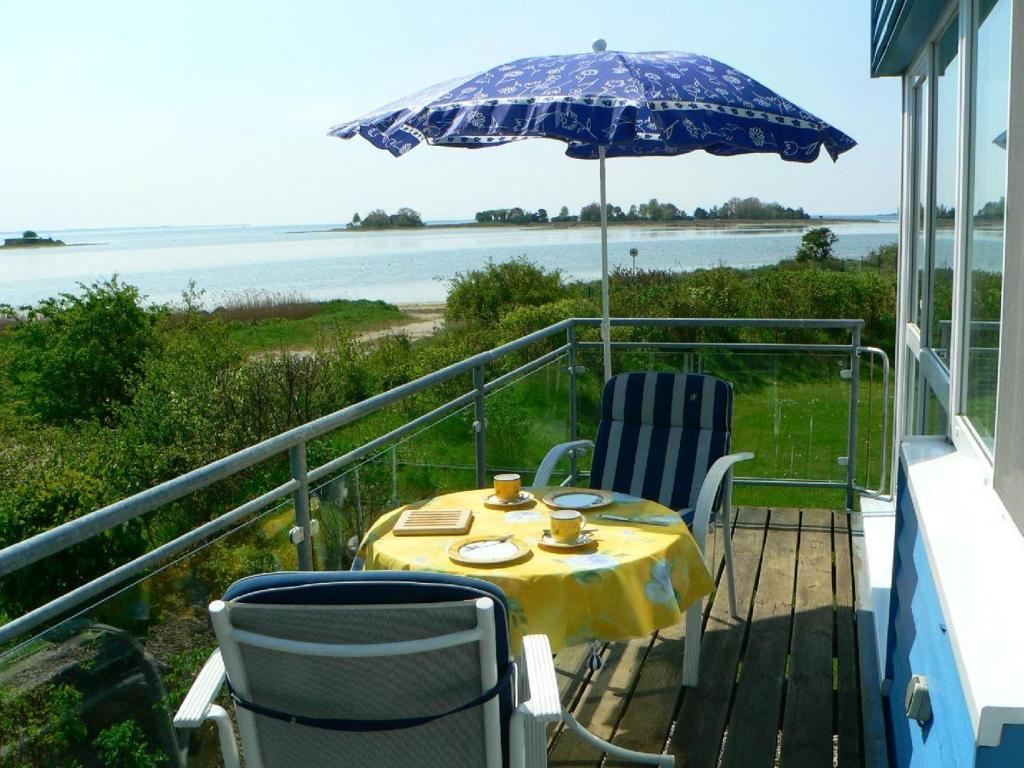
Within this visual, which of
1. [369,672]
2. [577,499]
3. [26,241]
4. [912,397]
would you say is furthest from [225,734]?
[26,241]

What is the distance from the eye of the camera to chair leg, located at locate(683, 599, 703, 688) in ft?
11.2

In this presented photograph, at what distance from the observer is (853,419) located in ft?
18.6

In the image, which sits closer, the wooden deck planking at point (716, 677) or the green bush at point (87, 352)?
the wooden deck planking at point (716, 677)

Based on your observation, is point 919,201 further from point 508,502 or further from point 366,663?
point 366,663

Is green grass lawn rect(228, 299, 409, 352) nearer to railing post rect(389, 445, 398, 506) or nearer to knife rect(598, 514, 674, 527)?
railing post rect(389, 445, 398, 506)

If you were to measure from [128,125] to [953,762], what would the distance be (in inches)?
2733

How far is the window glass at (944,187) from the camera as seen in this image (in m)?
3.13

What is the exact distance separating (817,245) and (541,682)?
2246 cm

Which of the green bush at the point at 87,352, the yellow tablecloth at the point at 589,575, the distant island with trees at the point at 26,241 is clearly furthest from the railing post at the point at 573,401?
the distant island with trees at the point at 26,241

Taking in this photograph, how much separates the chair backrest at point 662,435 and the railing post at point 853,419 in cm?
165

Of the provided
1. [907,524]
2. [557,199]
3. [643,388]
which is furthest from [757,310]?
[557,199]

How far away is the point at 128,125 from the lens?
208 feet

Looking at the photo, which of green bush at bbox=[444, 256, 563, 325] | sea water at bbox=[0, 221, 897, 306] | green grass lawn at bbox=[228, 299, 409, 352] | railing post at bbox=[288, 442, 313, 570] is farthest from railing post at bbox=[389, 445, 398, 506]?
green grass lawn at bbox=[228, 299, 409, 352]

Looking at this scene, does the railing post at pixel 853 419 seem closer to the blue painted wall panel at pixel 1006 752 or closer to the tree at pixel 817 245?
the blue painted wall panel at pixel 1006 752
